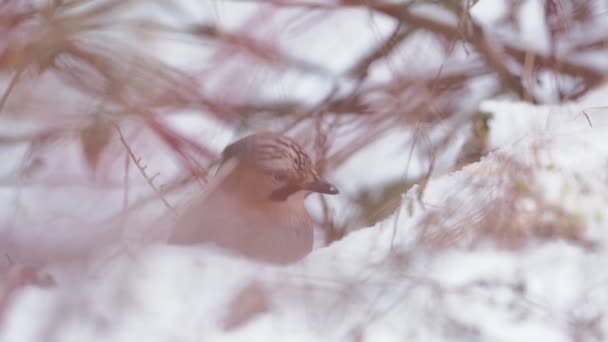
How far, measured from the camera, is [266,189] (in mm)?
1776

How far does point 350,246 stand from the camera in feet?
5.33

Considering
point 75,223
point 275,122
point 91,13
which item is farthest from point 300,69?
point 75,223

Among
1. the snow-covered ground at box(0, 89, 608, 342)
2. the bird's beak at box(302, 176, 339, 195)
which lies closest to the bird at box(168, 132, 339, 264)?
the bird's beak at box(302, 176, 339, 195)

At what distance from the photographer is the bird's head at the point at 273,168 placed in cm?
177

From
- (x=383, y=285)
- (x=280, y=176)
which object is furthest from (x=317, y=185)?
(x=383, y=285)

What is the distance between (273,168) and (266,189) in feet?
0.16

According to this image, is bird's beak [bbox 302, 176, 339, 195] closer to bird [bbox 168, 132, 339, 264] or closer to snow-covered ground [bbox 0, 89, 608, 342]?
bird [bbox 168, 132, 339, 264]

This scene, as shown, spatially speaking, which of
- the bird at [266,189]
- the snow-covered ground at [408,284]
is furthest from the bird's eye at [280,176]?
the snow-covered ground at [408,284]

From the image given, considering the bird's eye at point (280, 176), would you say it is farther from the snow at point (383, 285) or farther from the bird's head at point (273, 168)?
the snow at point (383, 285)

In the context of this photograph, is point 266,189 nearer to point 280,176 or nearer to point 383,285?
point 280,176

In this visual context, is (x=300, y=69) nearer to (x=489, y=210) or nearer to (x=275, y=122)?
(x=275, y=122)

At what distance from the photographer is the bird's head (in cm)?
177

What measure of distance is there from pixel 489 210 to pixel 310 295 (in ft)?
1.54

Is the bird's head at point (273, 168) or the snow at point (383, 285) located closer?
the snow at point (383, 285)
